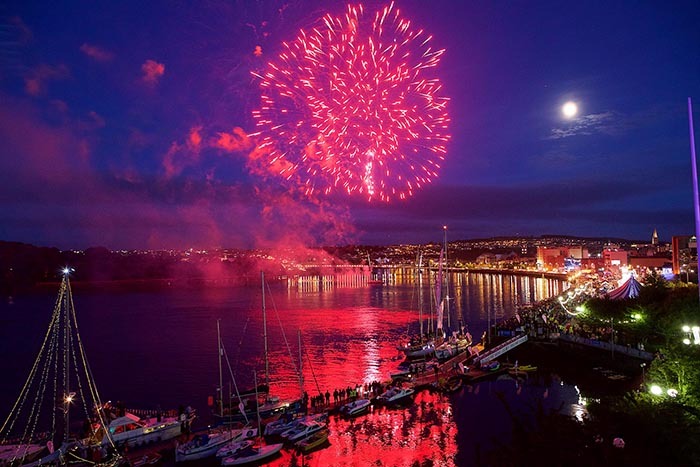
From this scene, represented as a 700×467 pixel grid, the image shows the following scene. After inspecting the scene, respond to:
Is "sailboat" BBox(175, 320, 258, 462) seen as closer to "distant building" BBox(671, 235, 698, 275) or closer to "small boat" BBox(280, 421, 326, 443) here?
"small boat" BBox(280, 421, 326, 443)

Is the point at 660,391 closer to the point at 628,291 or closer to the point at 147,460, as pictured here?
the point at 147,460

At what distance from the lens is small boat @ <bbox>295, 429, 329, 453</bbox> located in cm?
1725

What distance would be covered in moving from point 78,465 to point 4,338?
39.1m

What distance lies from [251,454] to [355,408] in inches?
196

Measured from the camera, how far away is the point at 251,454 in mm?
16594

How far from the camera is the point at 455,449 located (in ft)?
56.3

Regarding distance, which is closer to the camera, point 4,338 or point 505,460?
point 505,460

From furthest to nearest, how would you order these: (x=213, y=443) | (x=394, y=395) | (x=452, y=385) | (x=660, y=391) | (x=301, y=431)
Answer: (x=452, y=385)
(x=394, y=395)
(x=301, y=431)
(x=213, y=443)
(x=660, y=391)

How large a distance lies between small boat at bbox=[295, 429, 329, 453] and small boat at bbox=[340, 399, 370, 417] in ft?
7.45

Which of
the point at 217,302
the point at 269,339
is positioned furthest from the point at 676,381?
the point at 217,302

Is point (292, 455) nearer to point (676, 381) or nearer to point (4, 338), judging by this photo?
point (676, 381)

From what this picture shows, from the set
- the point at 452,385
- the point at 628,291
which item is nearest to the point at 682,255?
the point at 628,291

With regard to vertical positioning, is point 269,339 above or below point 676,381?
below

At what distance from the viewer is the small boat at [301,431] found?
59.0 ft
